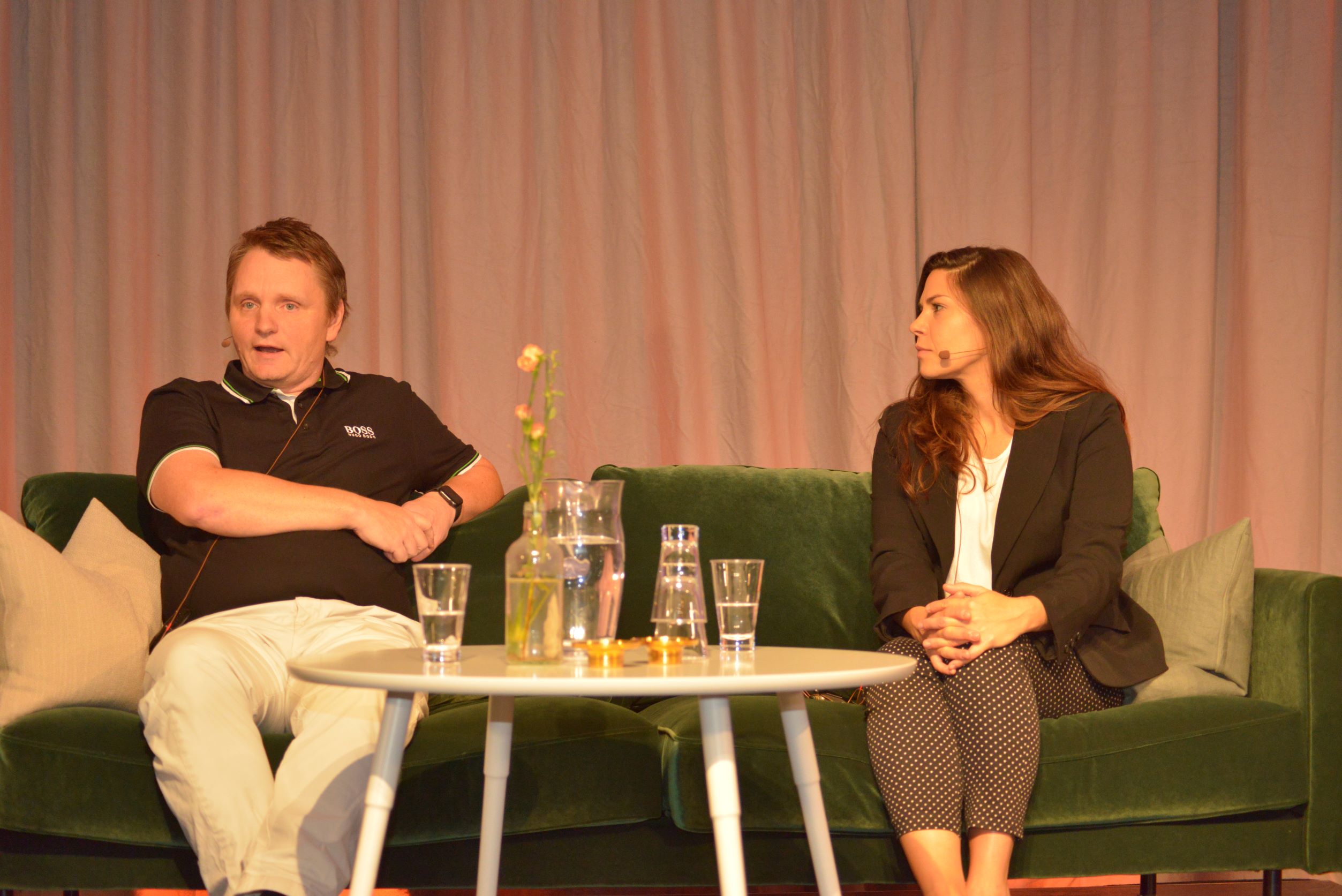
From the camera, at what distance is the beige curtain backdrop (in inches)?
122

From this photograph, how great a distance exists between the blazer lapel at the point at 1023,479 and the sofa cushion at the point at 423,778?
0.75m

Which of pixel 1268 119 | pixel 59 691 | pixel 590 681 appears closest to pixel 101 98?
pixel 59 691

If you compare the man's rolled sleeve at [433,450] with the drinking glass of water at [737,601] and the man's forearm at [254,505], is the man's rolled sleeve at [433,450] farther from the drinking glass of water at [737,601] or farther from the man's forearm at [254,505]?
the drinking glass of water at [737,601]

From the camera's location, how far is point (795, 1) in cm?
326

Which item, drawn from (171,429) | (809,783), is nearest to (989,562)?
(809,783)

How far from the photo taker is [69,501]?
2.46 m

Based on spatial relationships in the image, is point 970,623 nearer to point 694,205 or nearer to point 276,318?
point 276,318

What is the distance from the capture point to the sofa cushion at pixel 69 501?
2.43 m

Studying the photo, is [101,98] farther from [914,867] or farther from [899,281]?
[914,867]

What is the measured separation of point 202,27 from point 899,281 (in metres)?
1.94

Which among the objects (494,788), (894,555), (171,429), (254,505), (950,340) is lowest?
(494,788)

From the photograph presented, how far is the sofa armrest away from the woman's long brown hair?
459 mm

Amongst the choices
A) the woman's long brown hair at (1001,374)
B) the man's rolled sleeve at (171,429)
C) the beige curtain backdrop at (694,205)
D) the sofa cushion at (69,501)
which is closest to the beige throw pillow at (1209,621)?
the woman's long brown hair at (1001,374)

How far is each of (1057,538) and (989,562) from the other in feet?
0.43
